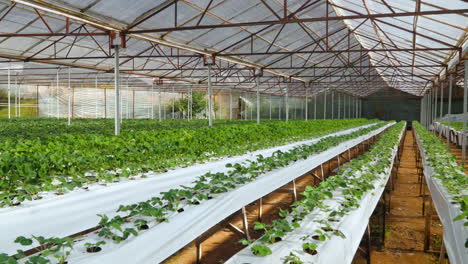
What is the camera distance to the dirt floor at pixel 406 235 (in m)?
5.64

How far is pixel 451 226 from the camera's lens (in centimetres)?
383

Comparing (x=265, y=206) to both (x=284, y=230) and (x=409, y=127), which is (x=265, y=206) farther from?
(x=409, y=127)

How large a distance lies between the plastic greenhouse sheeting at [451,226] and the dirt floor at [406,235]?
106cm

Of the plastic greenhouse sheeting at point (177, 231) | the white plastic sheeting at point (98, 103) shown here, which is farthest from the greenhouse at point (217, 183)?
the white plastic sheeting at point (98, 103)

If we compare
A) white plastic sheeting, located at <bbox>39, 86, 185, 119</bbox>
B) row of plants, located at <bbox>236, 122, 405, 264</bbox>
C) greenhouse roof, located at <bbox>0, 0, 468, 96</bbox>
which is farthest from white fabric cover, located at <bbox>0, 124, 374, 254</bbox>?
white plastic sheeting, located at <bbox>39, 86, 185, 119</bbox>

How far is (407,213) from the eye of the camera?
319 inches

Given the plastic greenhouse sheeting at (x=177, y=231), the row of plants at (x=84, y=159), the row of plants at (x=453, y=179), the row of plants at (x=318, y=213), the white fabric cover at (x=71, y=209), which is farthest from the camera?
the row of plants at (x=84, y=159)

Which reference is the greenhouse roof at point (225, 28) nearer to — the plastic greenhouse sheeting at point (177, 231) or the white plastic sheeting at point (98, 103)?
the plastic greenhouse sheeting at point (177, 231)

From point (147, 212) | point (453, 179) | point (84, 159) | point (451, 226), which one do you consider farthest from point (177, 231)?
point (453, 179)

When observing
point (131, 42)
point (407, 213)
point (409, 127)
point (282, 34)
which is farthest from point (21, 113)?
point (409, 127)

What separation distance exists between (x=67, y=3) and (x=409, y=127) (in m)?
46.3

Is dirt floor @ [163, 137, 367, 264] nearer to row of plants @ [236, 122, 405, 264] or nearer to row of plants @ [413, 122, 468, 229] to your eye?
row of plants @ [236, 122, 405, 264]

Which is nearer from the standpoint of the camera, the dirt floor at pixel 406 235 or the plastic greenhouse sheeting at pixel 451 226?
the plastic greenhouse sheeting at pixel 451 226

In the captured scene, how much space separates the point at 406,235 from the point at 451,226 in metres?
3.04
